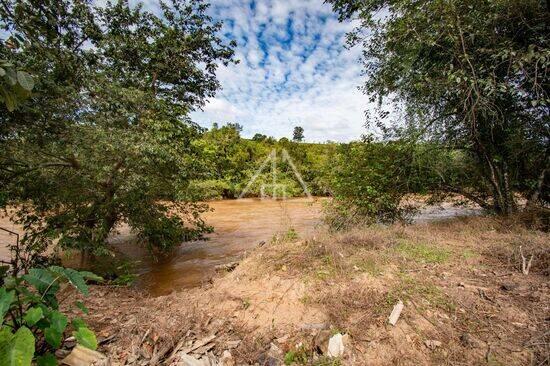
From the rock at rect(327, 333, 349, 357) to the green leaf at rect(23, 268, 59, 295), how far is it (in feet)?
6.95

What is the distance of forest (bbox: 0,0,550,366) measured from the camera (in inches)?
100

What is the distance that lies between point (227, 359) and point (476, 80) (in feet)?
20.4

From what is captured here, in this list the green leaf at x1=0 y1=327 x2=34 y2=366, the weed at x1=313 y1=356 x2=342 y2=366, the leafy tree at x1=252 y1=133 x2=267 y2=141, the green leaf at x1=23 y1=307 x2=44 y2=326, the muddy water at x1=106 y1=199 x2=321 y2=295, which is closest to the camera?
the green leaf at x1=0 y1=327 x2=34 y2=366

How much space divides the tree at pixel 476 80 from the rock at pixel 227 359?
5812mm

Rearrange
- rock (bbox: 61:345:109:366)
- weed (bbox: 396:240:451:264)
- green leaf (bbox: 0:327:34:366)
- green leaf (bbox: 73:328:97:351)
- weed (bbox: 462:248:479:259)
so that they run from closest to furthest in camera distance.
A: green leaf (bbox: 0:327:34:366)
green leaf (bbox: 73:328:97:351)
rock (bbox: 61:345:109:366)
weed (bbox: 396:240:451:264)
weed (bbox: 462:248:479:259)

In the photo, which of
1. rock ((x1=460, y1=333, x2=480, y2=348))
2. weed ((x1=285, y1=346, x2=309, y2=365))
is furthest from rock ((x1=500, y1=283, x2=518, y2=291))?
weed ((x1=285, y1=346, x2=309, y2=365))

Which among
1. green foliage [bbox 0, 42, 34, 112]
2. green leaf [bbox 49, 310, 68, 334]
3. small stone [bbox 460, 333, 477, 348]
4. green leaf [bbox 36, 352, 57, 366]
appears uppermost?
green foliage [bbox 0, 42, 34, 112]

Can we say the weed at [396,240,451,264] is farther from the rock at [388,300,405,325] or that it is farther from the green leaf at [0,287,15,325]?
the green leaf at [0,287,15,325]

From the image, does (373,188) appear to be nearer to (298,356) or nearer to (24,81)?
(298,356)

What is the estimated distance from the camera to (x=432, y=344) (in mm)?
2562

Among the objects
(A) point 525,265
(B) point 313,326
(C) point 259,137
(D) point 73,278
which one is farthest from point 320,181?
(C) point 259,137

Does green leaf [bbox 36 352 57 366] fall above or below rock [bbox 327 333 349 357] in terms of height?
above

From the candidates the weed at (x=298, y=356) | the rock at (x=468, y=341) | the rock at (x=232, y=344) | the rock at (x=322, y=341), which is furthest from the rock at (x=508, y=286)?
the rock at (x=232, y=344)

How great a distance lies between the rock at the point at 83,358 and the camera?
7.64 feet
